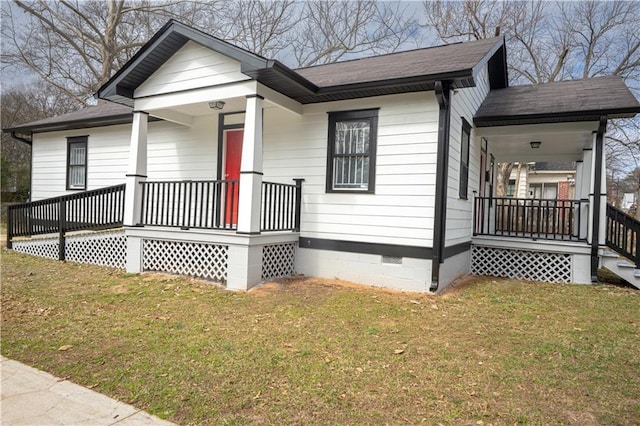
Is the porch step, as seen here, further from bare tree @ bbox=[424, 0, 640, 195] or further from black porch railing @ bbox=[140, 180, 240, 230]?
bare tree @ bbox=[424, 0, 640, 195]

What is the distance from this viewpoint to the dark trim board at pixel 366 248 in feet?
21.6

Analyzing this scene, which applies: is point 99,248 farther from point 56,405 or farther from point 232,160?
point 56,405

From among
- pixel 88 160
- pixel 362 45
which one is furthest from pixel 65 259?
pixel 362 45

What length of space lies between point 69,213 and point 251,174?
553 cm

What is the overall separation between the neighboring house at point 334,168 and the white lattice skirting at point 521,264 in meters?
0.02

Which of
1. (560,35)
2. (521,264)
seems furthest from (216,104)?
(560,35)

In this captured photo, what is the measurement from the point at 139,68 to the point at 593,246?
919cm

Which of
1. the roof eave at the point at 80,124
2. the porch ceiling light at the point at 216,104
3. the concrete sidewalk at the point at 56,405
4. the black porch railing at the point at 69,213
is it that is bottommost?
the concrete sidewalk at the point at 56,405

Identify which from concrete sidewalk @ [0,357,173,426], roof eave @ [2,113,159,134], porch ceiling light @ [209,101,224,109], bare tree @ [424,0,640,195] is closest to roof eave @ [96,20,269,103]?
porch ceiling light @ [209,101,224,109]

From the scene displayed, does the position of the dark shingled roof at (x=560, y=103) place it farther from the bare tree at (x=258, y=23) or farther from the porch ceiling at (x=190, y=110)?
the bare tree at (x=258, y=23)

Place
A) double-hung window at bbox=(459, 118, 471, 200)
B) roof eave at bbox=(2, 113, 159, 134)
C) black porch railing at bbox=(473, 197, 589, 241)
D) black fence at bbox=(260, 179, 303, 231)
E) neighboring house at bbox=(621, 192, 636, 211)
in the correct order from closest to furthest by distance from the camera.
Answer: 1. black fence at bbox=(260, 179, 303, 231)
2. double-hung window at bbox=(459, 118, 471, 200)
3. black porch railing at bbox=(473, 197, 589, 241)
4. roof eave at bbox=(2, 113, 159, 134)
5. neighboring house at bbox=(621, 192, 636, 211)

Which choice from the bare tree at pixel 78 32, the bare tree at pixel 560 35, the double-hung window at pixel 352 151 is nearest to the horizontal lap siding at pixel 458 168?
the double-hung window at pixel 352 151

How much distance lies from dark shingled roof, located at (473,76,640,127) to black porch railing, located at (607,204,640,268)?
191 cm

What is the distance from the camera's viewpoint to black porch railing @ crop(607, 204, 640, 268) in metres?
7.47
